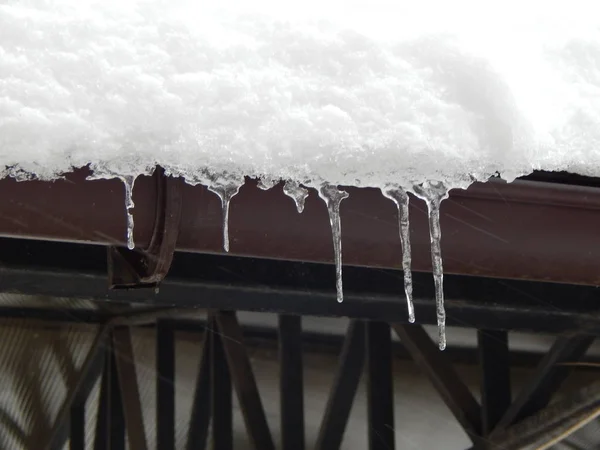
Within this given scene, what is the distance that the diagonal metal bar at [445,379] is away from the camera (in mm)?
3230

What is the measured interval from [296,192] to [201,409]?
9.77ft

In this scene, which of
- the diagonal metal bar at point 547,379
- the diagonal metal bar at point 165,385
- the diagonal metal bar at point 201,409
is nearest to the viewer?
the diagonal metal bar at point 547,379

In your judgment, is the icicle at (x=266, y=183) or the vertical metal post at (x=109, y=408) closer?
the icicle at (x=266, y=183)

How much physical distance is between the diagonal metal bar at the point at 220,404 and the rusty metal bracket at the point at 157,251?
2263 mm

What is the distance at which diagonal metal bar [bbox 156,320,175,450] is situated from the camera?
160 inches

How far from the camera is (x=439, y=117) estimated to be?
1.32 metres

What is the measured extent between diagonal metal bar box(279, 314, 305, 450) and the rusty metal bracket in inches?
80.4

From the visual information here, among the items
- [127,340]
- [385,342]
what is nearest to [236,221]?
[385,342]

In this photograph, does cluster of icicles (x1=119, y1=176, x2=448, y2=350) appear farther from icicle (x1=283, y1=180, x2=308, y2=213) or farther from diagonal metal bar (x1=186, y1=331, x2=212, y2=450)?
diagonal metal bar (x1=186, y1=331, x2=212, y2=450)

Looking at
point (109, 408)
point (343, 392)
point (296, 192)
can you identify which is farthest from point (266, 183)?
point (109, 408)

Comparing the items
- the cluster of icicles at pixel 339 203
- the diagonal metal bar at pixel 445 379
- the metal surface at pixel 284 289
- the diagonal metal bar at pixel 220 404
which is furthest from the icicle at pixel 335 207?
the diagonal metal bar at pixel 220 404

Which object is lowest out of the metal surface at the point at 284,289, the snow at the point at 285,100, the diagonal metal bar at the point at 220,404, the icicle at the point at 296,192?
the diagonal metal bar at the point at 220,404

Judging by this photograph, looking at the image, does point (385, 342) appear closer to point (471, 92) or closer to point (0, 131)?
point (471, 92)

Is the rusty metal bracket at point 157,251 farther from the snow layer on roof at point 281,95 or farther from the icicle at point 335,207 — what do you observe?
the icicle at point 335,207
